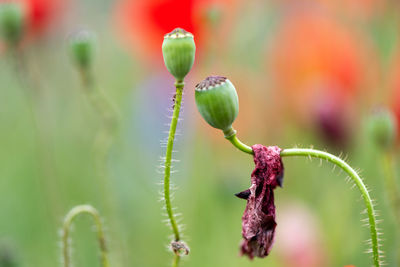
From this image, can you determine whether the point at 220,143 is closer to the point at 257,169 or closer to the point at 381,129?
the point at 381,129

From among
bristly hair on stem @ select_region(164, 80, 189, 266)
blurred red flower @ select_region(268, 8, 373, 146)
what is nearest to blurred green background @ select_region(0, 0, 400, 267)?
blurred red flower @ select_region(268, 8, 373, 146)

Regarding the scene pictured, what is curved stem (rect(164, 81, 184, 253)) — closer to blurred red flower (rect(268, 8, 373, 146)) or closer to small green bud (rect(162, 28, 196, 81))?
small green bud (rect(162, 28, 196, 81))

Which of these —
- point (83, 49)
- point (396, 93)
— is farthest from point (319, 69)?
point (83, 49)

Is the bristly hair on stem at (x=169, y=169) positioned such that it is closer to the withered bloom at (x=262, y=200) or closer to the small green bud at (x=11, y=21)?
the withered bloom at (x=262, y=200)

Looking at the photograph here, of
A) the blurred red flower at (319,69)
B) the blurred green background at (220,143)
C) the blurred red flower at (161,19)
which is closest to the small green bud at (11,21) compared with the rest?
the blurred green background at (220,143)

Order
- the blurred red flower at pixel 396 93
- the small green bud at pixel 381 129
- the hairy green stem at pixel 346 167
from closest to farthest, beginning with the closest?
the hairy green stem at pixel 346 167 → the small green bud at pixel 381 129 → the blurred red flower at pixel 396 93

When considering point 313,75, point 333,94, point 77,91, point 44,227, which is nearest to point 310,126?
point 333,94
